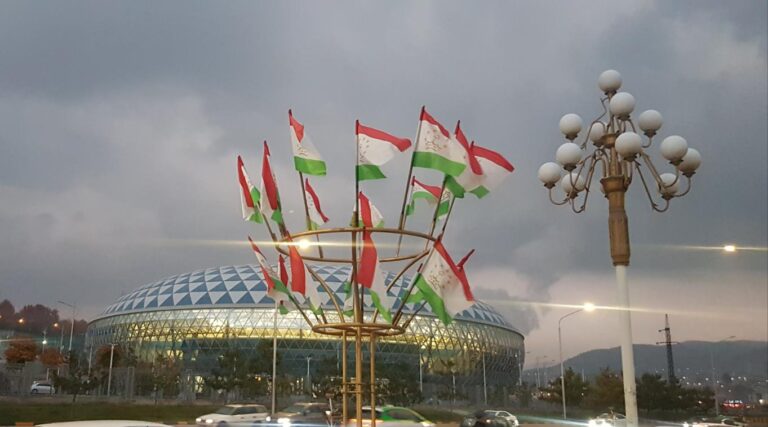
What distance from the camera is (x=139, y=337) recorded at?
67875 millimetres

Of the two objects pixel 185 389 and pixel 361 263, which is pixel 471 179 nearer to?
pixel 361 263

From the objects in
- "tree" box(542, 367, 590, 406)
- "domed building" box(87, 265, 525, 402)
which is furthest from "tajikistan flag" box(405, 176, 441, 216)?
"tree" box(542, 367, 590, 406)

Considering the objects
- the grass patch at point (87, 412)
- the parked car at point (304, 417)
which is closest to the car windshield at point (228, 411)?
the parked car at point (304, 417)

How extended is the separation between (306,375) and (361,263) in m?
58.4

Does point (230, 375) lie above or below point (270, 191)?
below

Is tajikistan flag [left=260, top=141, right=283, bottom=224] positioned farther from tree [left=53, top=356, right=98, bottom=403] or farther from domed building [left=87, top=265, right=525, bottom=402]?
domed building [left=87, top=265, right=525, bottom=402]

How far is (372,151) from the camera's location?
5.39 m

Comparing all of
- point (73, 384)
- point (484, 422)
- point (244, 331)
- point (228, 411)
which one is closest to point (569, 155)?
point (484, 422)

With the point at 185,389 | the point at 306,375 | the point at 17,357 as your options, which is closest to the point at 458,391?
the point at 306,375

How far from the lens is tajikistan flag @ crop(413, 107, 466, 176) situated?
5.29 m

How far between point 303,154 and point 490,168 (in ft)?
5.06

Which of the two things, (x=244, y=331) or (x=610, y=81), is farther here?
(x=244, y=331)

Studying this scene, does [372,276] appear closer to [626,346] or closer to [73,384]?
[626,346]

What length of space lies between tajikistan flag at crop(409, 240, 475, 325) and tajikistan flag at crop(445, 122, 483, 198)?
21.6 inches
